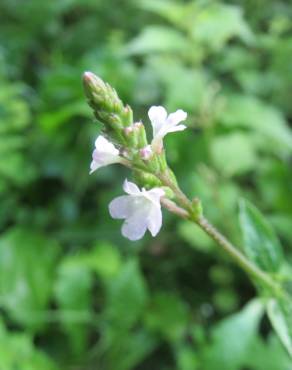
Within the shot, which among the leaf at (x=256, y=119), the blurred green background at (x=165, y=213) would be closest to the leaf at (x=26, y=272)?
the blurred green background at (x=165, y=213)

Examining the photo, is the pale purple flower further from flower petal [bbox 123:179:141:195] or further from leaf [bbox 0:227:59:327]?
leaf [bbox 0:227:59:327]

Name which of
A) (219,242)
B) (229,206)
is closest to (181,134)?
(229,206)

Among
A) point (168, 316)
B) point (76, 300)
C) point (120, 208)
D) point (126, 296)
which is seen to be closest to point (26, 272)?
point (76, 300)

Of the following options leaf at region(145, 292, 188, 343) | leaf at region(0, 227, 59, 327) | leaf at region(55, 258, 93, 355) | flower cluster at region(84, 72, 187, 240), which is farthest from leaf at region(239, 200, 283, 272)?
leaf at region(0, 227, 59, 327)

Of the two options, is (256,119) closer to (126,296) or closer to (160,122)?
(126,296)

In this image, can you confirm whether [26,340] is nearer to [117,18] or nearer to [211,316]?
[211,316]
